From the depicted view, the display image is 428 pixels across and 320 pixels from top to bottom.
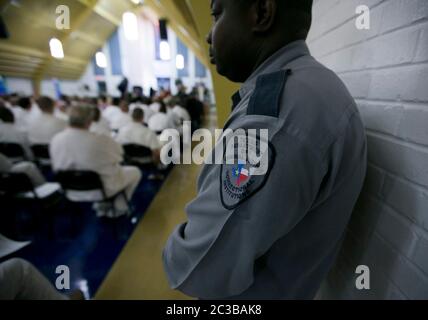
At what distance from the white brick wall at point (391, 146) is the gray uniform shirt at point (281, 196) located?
0.38 ft

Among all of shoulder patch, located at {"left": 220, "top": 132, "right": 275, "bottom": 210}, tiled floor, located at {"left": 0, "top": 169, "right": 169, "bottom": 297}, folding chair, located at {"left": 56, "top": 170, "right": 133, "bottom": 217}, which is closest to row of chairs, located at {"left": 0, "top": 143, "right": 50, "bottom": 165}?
tiled floor, located at {"left": 0, "top": 169, "right": 169, "bottom": 297}

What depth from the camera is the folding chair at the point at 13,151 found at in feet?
9.10

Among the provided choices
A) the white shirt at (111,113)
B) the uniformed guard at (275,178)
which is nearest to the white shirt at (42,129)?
the white shirt at (111,113)

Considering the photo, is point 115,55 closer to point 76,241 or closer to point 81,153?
point 81,153

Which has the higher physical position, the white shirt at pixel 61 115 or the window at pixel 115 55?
the window at pixel 115 55

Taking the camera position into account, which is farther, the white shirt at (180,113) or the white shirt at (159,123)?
the white shirt at (180,113)

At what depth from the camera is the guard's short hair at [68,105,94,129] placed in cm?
199


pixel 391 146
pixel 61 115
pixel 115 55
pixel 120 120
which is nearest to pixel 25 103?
pixel 61 115

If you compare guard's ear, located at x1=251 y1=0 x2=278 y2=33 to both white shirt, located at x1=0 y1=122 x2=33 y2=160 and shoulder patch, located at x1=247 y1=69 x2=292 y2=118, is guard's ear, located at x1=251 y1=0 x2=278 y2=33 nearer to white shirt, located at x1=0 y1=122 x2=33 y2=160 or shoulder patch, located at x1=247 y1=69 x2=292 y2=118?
shoulder patch, located at x1=247 y1=69 x2=292 y2=118

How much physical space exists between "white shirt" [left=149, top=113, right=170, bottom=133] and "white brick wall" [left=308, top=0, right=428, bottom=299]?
3.79 m

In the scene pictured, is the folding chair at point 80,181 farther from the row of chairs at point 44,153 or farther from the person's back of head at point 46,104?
the person's back of head at point 46,104

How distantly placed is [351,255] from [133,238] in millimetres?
1894

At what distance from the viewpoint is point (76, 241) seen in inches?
82.7
